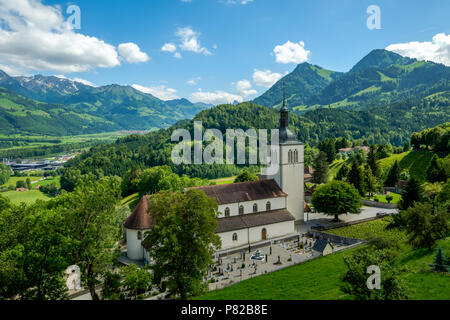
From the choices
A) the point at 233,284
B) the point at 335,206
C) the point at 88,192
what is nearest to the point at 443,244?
the point at 335,206

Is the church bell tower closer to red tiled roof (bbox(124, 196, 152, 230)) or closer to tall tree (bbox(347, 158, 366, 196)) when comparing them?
red tiled roof (bbox(124, 196, 152, 230))

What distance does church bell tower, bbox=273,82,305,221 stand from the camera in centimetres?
4559

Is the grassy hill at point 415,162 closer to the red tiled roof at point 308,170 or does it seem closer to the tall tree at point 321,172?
the tall tree at point 321,172

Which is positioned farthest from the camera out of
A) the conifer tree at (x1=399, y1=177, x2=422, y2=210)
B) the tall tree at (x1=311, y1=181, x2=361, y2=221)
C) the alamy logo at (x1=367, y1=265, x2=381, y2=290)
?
the tall tree at (x1=311, y1=181, x2=361, y2=221)

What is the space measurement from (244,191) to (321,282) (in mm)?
19053

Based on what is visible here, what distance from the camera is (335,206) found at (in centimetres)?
4838

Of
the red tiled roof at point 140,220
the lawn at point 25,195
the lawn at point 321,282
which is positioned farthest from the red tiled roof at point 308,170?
the lawn at point 25,195

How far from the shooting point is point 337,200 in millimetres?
48500

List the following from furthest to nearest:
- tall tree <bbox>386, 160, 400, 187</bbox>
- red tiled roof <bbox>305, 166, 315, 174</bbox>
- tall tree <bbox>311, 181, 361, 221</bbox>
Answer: red tiled roof <bbox>305, 166, 315, 174</bbox>
tall tree <bbox>386, 160, 400, 187</bbox>
tall tree <bbox>311, 181, 361, 221</bbox>

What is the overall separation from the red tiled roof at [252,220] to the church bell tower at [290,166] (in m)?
3.80

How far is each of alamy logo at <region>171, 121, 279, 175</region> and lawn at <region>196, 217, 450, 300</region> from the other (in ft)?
300

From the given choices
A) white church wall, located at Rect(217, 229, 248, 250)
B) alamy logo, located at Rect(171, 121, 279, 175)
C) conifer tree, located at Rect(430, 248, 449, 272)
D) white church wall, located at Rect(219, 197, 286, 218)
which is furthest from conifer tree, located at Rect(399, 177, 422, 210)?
alamy logo, located at Rect(171, 121, 279, 175)

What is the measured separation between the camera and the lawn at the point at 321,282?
70.8 feet

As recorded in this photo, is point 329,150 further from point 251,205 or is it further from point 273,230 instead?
point 251,205
